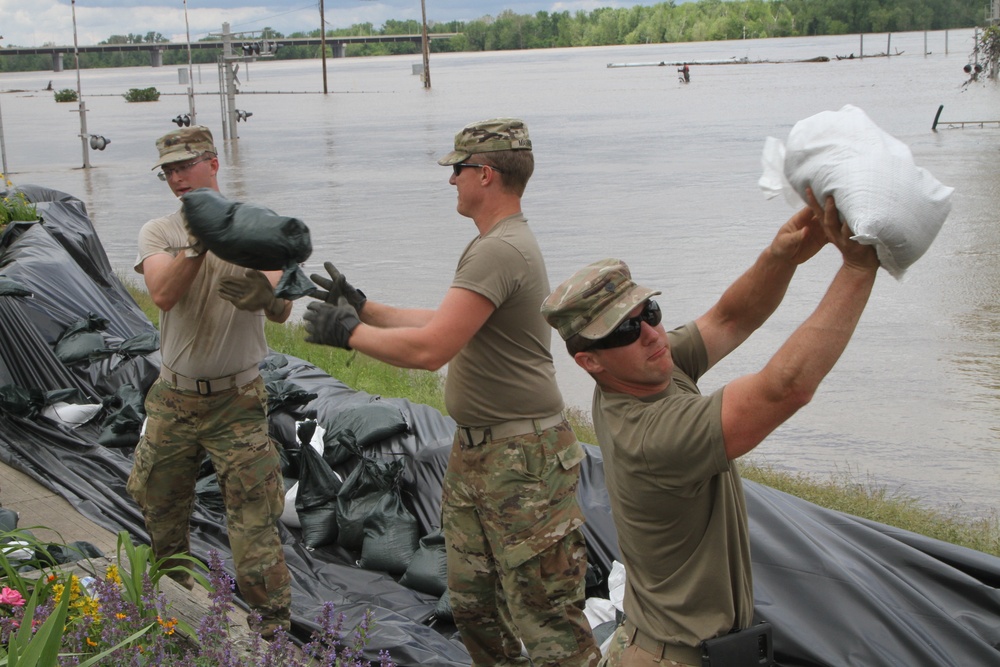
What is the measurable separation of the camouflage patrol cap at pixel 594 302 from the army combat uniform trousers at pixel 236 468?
2.05 m

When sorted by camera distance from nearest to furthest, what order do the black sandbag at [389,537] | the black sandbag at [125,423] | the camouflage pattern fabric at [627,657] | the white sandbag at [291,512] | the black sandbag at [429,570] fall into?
the camouflage pattern fabric at [627,657] < the black sandbag at [429,570] < the black sandbag at [389,537] < the white sandbag at [291,512] < the black sandbag at [125,423]

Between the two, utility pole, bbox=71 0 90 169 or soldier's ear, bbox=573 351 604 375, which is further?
utility pole, bbox=71 0 90 169

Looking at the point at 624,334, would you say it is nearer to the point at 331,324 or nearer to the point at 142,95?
the point at 331,324

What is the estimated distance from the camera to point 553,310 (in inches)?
102

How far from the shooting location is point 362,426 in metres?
5.75

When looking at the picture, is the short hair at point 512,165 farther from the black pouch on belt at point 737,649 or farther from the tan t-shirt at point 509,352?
the black pouch on belt at point 737,649

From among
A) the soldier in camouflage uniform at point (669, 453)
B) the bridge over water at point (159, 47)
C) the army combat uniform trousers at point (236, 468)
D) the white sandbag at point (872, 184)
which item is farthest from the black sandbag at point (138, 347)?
the bridge over water at point (159, 47)

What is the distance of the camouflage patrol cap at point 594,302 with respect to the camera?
2.49 metres

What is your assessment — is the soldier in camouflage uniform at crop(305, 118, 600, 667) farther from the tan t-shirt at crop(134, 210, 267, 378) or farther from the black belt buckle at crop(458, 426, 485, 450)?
the tan t-shirt at crop(134, 210, 267, 378)

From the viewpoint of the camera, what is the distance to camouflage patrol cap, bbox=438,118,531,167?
11.7 feet

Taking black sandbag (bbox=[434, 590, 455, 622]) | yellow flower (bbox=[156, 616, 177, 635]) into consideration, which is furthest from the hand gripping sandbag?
black sandbag (bbox=[434, 590, 455, 622])

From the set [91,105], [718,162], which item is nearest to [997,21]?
[718,162]

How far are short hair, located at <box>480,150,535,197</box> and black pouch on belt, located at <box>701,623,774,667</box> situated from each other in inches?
67.4

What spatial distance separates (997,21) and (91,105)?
61.1m
